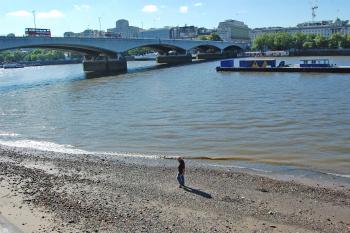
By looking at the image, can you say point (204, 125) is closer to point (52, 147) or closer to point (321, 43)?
point (52, 147)

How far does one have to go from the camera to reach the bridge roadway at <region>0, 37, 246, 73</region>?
199 feet

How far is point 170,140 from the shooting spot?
2212 cm

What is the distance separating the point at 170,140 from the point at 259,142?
4.16m

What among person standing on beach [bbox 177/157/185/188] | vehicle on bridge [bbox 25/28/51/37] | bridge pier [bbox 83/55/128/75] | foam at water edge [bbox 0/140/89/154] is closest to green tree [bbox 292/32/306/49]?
bridge pier [bbox 83/55/128/75]

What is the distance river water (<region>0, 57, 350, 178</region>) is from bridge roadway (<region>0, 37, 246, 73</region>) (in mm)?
17951

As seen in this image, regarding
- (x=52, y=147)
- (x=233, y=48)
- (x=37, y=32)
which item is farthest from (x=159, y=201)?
(x=233, y=48)

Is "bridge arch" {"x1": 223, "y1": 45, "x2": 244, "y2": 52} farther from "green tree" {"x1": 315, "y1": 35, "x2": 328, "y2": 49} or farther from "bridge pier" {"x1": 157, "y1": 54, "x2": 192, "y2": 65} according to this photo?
"bridge pier" {"x1": 157, "y1": 54, "x2": 192, "y2": 65}

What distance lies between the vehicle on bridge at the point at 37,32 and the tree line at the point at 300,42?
89280 mm

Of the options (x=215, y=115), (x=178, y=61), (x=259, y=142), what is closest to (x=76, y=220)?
(x=259, y=142)

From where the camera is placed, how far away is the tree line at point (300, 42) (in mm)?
130625

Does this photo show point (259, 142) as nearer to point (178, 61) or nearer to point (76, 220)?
point (76, 220)

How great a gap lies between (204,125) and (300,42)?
126m

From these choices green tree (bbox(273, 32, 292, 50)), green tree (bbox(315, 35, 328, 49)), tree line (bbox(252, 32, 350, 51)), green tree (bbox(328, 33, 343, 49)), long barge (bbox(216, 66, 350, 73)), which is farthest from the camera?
green tree (bbox(273, 32, 292, 50))

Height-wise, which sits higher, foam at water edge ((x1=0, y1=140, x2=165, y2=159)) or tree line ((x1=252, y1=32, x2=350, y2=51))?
tree line ((x1=252, y1=32, x2=350, y2=51))
